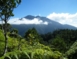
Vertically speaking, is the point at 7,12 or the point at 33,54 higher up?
the point at 7,12

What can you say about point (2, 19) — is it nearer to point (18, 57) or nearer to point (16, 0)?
point (16, 0)

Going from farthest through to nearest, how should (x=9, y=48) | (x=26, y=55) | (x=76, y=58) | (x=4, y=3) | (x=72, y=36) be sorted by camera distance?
(x=72, y=36), (x=4, y=3), (x=9, y=48), (x=76, y=58), (x=26, y=55)

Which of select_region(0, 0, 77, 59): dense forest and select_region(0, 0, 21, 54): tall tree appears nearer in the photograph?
select_region(0, 0, 77, 59): dense forest

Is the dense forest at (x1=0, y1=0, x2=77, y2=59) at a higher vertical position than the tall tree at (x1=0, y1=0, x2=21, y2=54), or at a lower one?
lower

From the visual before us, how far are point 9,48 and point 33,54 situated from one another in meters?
2.46

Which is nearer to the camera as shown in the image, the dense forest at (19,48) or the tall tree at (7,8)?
the dense forest at (19,48)

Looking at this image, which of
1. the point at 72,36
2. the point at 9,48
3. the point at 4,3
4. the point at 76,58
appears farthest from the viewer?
the point at 72,36

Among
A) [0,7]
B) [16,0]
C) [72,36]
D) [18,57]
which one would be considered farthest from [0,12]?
[72,36]

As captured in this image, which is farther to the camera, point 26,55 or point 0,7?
point 0,7

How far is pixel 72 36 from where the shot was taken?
106438 millimetres

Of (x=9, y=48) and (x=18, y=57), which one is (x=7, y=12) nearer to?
(x=9, y=48)

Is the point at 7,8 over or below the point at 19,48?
over

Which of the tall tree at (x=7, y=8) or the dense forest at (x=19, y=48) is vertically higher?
the tall tree at (x=7, y=8)

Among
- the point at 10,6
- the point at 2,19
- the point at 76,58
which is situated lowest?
the point at 76,58
